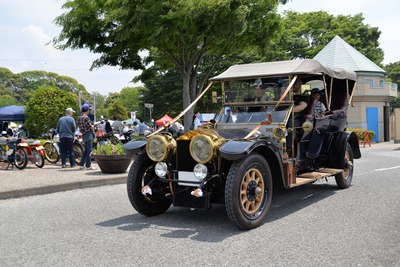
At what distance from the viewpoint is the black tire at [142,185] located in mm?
6508

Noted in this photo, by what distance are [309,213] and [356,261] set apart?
2315 mm

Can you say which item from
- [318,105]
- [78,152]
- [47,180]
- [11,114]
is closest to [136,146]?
[318,105]

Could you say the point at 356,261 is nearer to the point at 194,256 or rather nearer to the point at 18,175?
the point at 194,256

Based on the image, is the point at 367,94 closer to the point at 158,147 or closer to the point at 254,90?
the point at 254,90

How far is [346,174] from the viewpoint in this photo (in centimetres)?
911

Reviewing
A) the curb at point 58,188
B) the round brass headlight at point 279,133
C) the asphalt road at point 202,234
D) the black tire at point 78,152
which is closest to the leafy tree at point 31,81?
the black tire at point 78,152

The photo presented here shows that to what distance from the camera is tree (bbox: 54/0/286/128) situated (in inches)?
585

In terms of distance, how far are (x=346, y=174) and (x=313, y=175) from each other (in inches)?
67.1

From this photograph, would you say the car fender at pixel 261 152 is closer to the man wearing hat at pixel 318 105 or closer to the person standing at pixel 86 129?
the man wearing hat at pixel 318 105

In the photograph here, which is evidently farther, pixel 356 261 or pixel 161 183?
pixel 161 183

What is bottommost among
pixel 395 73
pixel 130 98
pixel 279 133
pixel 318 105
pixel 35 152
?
pixel 35 152

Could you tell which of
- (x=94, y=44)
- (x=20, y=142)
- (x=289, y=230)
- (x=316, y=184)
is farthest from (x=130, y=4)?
(x=289, y=230)

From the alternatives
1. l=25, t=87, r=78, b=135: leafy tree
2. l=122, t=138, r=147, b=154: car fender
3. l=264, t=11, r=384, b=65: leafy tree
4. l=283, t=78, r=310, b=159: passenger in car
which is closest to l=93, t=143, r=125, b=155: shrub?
l=122, t=138, r=147, b=154: car fender

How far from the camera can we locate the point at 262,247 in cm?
498
